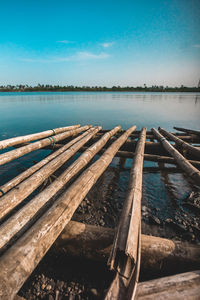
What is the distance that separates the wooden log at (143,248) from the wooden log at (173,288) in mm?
398

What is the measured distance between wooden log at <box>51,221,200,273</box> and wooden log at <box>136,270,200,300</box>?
1.30 feet

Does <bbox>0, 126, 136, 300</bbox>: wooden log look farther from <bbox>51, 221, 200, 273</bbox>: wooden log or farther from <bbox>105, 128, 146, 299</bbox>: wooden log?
<bbox>105, 128, 146, 299</bbox>: wooden log

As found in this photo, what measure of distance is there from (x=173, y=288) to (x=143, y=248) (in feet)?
2.01

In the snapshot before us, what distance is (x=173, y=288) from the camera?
5.32 ft

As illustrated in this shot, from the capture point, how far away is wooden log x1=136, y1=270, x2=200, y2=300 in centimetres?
154

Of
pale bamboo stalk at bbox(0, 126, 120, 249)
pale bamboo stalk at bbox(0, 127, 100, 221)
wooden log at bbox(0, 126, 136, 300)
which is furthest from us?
pale bamboo stalk at bbox(0, 127, 100, 221)

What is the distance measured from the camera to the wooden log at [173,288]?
154cm

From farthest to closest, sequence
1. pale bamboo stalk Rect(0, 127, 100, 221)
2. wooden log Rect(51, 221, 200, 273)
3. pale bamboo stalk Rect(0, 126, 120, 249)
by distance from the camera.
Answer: pale bamboo stalk Rect(0, 127, 100, 221) → wooden log Rect(51, 221, 200, 273) → pale bamboo stalk Rect(0, 126, 120, 249)

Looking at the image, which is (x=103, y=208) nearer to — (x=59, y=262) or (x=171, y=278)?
(x=59, y=262)

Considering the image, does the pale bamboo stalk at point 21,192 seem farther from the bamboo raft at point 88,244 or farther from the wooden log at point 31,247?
the wooden log at point 31,247

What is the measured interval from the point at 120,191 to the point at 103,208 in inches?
51.0

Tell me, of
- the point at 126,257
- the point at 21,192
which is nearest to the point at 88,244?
the point at 126,257

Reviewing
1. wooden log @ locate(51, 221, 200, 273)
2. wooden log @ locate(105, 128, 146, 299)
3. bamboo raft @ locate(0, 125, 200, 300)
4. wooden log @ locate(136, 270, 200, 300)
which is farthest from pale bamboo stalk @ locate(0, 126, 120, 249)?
wooden log @ locate(136, 270, 200, 300)

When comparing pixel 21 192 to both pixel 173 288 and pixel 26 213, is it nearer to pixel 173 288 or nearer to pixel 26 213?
pixel 26 213
